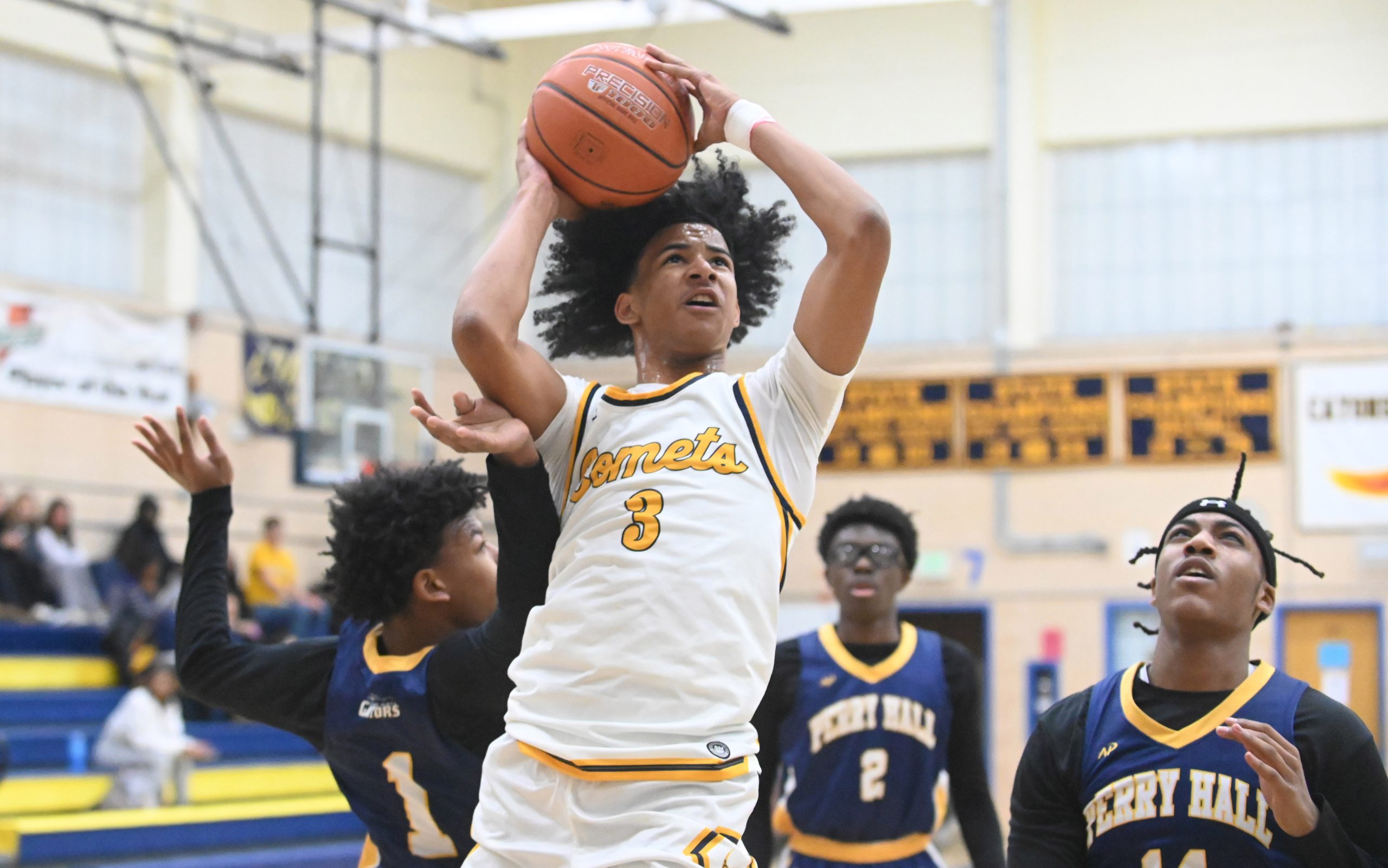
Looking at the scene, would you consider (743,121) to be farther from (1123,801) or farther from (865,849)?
(865,849)

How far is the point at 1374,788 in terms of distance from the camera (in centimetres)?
303

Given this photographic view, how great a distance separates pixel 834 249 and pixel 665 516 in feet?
1.87

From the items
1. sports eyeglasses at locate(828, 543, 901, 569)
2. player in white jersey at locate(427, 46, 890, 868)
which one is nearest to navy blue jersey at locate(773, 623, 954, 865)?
sports eyeglasses at locate(828, 543, 901, 569)

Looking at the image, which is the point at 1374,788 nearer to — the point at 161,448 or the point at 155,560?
the point at 161,448

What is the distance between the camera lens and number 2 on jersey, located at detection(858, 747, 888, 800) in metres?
5.19

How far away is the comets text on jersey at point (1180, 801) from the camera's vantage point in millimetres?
3078

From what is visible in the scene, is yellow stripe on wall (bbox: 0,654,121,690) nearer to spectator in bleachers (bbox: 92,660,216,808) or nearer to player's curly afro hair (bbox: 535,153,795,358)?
spectator in bleachers (bbox: 92,660,216,808)

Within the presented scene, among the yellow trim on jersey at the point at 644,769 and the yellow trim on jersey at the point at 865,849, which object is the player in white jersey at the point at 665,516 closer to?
the yellow trim on jersey at the point at 644,769

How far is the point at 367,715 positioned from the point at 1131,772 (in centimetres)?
159

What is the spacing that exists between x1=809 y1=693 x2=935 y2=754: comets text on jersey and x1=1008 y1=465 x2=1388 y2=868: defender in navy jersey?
1739 mm

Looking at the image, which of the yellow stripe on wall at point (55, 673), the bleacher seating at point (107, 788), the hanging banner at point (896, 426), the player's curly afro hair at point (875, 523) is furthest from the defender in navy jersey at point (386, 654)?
the hanging banner at point (896, 426)

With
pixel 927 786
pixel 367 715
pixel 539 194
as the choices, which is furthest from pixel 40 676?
pixel 539 194

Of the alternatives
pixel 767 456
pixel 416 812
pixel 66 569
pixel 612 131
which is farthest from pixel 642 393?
pixel 66 569

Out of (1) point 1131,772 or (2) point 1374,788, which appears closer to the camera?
(2) point 1374,788
